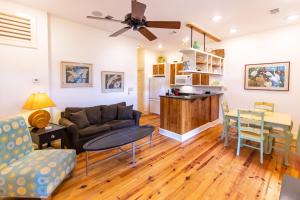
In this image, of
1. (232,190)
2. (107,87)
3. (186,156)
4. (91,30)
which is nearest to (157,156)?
(186,156)

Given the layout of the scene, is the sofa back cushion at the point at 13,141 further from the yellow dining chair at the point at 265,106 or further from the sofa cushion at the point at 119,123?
the yellow dining chair at the point at 265,106

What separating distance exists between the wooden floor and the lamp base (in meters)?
0.94

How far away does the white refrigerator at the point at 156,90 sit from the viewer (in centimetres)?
657

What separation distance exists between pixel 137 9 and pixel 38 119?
2.52 meters

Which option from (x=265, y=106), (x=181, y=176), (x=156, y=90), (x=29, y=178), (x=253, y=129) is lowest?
(x=181, y=176)

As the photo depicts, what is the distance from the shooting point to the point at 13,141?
2066 millimetres

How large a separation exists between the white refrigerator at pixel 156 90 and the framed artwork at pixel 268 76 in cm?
293

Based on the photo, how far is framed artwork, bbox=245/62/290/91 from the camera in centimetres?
412

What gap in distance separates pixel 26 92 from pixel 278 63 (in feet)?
19.7

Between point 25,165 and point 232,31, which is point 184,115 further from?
point 25,165

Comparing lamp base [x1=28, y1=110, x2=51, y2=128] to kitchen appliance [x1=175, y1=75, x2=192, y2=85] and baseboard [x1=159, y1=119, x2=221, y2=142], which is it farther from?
kitchen appliance [x1=175, y1=75, x2=192, y2=85]

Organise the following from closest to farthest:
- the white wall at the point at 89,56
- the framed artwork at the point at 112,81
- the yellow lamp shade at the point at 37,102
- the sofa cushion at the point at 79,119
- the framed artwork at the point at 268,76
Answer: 1. the yellow lamp shade at the point at 37,102
2. the sofa cushion at the point at 79,119
3. the white wall at the point at 89,56
4. the framed artwork at the point at 268,76
5. the framed artwork at the point at 112,81

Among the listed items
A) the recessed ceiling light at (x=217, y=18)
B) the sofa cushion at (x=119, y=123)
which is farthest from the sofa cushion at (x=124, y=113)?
the recessed ceiling light at (x=217, y=18)

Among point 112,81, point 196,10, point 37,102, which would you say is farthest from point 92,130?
point 196,10
